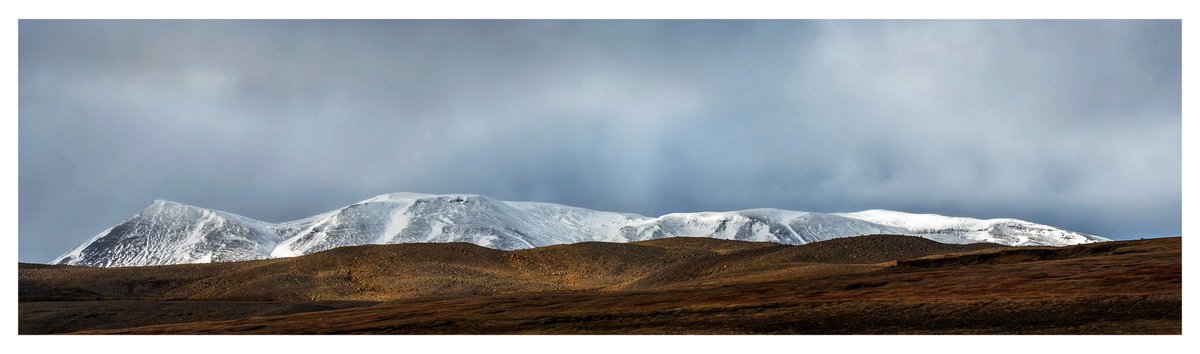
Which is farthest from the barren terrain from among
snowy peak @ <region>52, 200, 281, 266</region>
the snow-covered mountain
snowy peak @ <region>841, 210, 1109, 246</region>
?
snowy peak @ <region>841, 210, 1109, 246</region>

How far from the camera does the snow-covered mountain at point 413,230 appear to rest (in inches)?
2840

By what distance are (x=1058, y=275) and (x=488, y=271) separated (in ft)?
67.0

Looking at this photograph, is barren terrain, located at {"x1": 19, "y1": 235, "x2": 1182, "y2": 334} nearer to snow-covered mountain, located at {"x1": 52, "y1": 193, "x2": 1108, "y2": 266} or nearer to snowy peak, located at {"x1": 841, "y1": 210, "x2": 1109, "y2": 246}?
snow-covered mountain, located at {"x1": 52, "y1": 193, "x2": 1108, "y2": 266}

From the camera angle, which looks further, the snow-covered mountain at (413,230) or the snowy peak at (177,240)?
the snowy peak at (177,240)

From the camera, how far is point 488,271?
35.7 metres

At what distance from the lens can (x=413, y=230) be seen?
7288 cm

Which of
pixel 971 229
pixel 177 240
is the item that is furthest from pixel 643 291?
pixel 971 229

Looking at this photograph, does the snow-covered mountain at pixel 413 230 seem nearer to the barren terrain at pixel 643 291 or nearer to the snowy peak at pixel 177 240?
the snowy peak at pixel 177 240

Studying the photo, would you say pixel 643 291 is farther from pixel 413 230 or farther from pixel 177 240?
pixel 177 240

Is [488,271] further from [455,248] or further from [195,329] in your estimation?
[195,329]

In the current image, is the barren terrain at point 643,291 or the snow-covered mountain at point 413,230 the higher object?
the snow-covered mountain at point 413,230

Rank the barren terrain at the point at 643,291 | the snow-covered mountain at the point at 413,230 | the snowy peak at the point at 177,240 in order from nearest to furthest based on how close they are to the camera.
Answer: the barren terrain at the point at 643,291 < the snow-covered mountain at the point at 413,230 < the snowy peak at the point at 177,240

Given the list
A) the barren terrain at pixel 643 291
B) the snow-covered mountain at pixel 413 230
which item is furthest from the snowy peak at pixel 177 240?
the barren terrain at pixel 643 291
